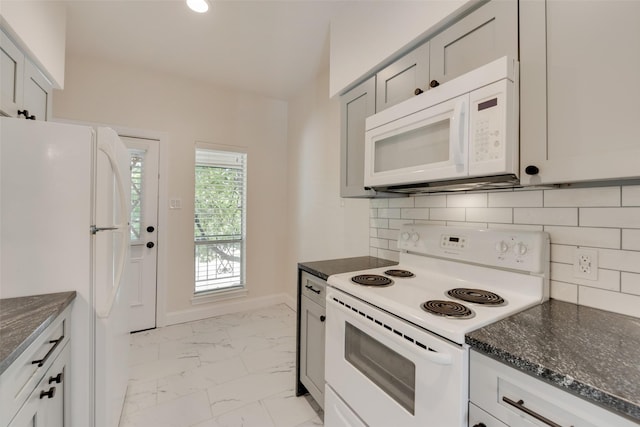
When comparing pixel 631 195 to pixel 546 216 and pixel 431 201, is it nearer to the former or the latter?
pixel 546 216

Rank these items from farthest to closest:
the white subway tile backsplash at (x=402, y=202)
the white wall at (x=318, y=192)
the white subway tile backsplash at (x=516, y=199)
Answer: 1. the white wall at (x=318, y=192)
2. the white subway tile backsplash at (x=402, y=202)
3. the white subway tile backsplash at (x=516, y=199)

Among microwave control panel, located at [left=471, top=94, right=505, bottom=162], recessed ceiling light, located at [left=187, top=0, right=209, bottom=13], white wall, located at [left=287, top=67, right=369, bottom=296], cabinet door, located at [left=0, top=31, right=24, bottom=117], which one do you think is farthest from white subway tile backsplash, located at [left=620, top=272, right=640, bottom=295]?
cabinet door, located at [left=0, top=31, right=24, bottom=117]

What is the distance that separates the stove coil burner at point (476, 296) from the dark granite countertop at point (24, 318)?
58.5 inches

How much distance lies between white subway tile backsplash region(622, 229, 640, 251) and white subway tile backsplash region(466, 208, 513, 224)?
36 cm

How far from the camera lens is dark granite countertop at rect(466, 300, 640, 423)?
57 centimetres

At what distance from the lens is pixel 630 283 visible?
95cm

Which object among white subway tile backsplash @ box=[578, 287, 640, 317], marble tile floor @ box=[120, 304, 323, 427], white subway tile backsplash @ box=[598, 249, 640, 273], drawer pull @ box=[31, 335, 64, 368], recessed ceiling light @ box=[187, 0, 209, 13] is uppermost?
recessed ceiling light @ box=[187, 0, 209, 13]

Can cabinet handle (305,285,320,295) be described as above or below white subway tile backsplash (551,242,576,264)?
below

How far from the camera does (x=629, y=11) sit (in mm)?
758

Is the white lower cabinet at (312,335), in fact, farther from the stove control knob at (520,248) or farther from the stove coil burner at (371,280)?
the stove control knob at (520,248)

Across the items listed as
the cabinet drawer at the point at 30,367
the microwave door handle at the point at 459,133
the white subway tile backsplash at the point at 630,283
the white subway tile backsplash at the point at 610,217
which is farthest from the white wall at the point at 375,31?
the cabinet drawer at the point at 30,367

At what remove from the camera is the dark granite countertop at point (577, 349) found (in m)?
0.57

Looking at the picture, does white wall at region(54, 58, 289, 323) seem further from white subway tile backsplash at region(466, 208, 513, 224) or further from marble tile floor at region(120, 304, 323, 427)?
white subway tile backsplash at region(466, 208, 513, 224)

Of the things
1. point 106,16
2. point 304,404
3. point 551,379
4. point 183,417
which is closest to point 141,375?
point 183,417
